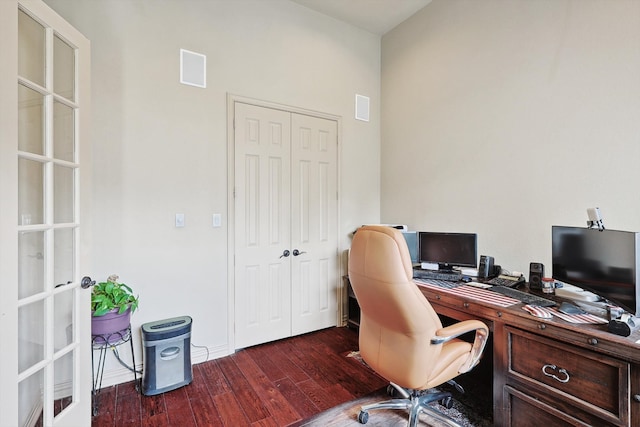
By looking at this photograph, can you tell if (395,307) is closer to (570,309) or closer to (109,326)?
(570,309)

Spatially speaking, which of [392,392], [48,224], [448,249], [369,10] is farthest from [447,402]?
[369,10]

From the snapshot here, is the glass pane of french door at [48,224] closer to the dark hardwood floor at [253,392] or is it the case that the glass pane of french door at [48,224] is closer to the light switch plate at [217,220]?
the dark hardwood floor at [253,392]

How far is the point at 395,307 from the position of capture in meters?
1.56

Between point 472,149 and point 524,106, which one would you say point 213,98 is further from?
point 524,106

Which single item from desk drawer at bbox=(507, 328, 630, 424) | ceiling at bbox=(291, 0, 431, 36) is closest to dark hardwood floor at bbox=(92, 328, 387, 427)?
desk drawer at bbox=(507, 328, 630, 424)

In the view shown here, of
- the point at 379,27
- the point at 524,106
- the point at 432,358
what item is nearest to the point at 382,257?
the point at 432,358

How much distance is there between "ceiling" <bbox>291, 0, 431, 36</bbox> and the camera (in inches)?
123

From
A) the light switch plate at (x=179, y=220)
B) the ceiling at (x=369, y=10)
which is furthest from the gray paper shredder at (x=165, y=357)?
the ceiling at (x=369, y=10)

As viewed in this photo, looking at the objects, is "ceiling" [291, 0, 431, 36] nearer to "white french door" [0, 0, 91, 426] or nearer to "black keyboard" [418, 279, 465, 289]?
"white french door" [0, 0, 91, 426]

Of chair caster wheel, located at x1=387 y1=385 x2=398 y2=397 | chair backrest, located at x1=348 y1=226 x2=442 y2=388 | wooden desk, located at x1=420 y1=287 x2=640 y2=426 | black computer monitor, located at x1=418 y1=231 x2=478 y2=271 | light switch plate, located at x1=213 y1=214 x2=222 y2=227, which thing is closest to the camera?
wooden desk, located at x1=420 y1=287 x2=640 y2=426

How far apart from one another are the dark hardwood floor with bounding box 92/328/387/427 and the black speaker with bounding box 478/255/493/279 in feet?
3.78

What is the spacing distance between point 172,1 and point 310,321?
10.5 feet

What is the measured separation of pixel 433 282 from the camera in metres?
2.38

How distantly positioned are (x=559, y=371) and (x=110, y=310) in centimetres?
262
